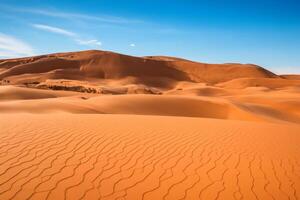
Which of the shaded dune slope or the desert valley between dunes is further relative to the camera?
the shaded dune slope

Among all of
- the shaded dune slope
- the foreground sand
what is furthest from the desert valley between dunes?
the shaded dune slope

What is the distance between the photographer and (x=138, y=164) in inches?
198

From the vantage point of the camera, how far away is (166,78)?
202 feet

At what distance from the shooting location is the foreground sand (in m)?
4.00

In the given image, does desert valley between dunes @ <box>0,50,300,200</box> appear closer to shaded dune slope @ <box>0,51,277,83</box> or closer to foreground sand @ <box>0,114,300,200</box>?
foreground sand @ <box>0,114,300,200</box>

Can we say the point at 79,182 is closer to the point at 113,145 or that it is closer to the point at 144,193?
the point at 144,193

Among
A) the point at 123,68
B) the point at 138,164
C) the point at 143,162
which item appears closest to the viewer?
the point at 138,164

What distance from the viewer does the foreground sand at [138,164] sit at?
3996 mm

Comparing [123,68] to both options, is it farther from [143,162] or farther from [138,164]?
[138,164]

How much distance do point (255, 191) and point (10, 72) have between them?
6068 centimetres

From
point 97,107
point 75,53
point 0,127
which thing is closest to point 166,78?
point 75,53

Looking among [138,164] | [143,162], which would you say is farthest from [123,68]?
[138,164]

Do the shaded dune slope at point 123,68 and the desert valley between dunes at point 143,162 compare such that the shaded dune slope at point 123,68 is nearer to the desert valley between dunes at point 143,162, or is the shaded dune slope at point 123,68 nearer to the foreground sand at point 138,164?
the desert valley between dunes at point 143,162

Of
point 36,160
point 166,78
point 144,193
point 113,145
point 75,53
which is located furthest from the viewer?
point 75,53
